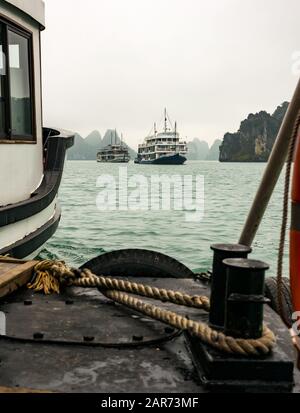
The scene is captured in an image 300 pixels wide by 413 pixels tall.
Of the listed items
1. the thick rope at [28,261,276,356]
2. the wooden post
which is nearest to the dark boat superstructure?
the thick rope at [28,261,276,356]

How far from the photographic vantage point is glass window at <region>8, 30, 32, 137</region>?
6629 mm

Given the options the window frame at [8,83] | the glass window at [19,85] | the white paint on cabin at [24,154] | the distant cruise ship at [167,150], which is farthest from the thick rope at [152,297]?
the distant cruise ship at [167,150]

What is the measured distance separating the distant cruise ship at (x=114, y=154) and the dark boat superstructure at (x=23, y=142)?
123 meters

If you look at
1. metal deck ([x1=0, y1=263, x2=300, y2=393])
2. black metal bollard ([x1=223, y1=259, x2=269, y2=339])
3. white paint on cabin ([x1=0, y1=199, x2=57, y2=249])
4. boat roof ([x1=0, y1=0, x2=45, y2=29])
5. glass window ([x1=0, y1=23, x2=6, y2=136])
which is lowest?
metal deck ([x1=0, y1=263, x2=300, y2=393])

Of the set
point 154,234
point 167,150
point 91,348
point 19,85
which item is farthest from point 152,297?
point 167,150

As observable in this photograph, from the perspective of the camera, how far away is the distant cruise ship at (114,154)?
13050cm

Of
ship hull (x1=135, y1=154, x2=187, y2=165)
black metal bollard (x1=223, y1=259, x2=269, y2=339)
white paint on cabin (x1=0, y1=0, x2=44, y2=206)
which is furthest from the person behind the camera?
ship hull (x1=135, y1=154, x2=187, y2=165)

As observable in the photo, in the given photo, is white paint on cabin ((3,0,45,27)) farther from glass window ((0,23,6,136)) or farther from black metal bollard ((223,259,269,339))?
black metal bollard ((223,259,269,339))

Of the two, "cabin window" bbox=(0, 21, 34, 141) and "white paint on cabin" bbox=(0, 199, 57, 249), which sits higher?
"cabin window" bbox=(0, 21, 34, 141)

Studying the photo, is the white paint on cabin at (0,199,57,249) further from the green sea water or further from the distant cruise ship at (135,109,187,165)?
the distant cruise ship at (135,109,187,165)

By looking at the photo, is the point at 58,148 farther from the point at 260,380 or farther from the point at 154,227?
the point at 154,227

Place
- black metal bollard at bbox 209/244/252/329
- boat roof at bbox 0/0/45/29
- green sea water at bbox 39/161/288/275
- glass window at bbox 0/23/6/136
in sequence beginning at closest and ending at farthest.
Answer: black metal bollard at bbox 209/244/252/329 < glass window at bbox 0/23/6/136 < boat roof at bbox 0/0/45/29 < green sea water at bbox 39/161/288/275

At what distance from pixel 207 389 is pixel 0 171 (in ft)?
15.4

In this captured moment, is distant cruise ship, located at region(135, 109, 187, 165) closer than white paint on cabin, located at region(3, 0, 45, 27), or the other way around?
white paint on cabin, located at region(3, 0, 45, 27)
